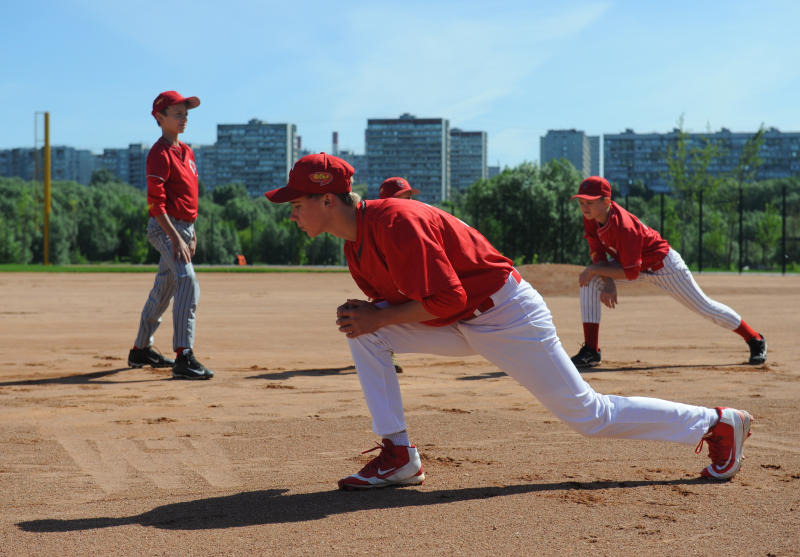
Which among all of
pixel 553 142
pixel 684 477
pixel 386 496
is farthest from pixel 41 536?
pixel 553 142

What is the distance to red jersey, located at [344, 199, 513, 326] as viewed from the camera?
3062 millimetres

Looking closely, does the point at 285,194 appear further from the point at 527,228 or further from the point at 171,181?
the point at 527,228

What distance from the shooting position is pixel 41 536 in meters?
2.97

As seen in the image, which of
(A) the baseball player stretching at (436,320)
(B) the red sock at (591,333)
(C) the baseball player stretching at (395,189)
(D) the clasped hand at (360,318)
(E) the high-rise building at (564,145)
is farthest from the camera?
(E) the high-rise building at (564,145)

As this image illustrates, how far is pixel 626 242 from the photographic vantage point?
6.75 meters

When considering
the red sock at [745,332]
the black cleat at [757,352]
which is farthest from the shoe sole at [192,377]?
the black cleat at [757,352]

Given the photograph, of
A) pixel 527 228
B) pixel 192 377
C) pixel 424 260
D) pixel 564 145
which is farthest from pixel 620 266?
pixel 564 145

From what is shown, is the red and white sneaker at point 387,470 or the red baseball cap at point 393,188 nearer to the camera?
the red and white sneaker at point 387,470

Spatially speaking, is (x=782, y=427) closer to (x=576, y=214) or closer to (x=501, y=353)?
(x=501, y=353)

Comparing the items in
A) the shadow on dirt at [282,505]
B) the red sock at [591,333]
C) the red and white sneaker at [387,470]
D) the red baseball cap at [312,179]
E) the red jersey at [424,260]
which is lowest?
the shadow on dirt at [282,505]

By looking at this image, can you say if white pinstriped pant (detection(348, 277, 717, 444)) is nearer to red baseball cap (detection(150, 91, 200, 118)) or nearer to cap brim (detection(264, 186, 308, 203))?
cap brim (detection(264, 186, 308, 203))

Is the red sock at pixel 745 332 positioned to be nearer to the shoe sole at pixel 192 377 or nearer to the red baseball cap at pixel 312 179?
the shoe sole at pixel 192 377

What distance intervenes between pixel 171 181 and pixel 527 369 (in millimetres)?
3932

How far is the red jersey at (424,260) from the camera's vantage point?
10.0 feet
